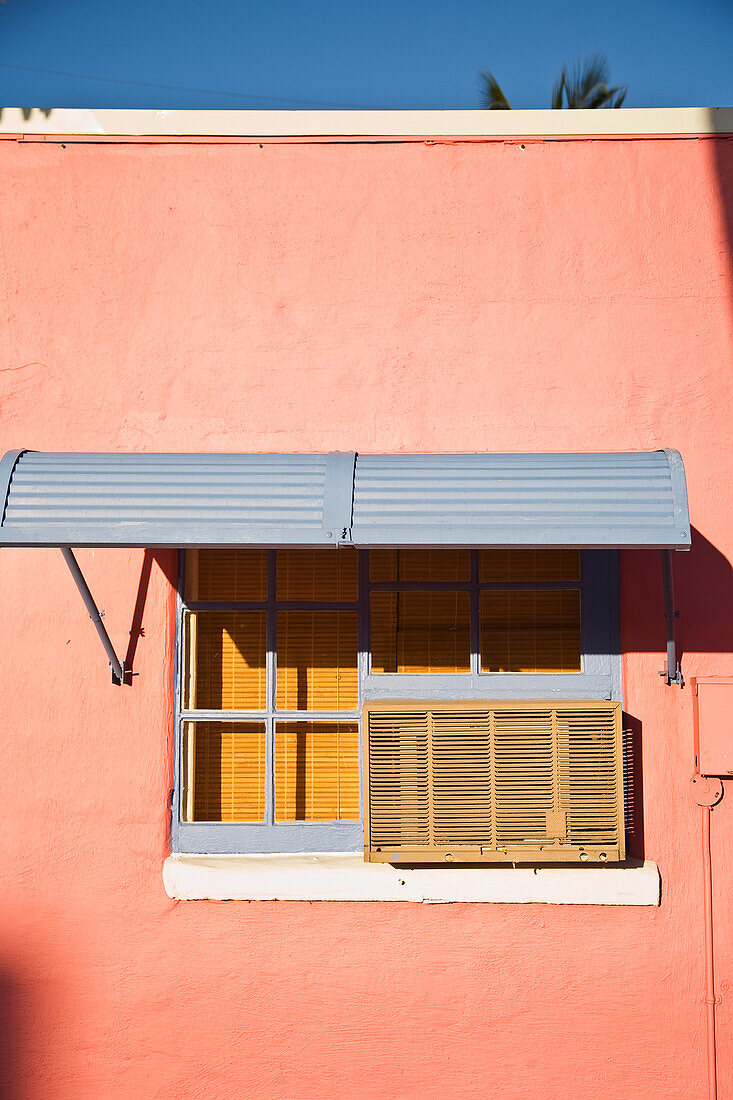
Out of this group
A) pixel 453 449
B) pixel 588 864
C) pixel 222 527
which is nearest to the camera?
pixel 222 527

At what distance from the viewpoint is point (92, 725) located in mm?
3568

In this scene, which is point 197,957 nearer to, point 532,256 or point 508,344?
point 508,344

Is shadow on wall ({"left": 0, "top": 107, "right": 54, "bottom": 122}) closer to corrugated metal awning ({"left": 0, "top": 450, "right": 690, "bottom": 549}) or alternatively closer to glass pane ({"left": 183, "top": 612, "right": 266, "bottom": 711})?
corrugated metal awning ({"left": 0, "top": 450, "right": 690, "bottom": 549})

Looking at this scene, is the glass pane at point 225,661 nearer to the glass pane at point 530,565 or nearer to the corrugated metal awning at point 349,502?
the corrugated metal awning at point 349,502

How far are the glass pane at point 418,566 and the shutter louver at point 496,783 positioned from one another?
683 millimetres

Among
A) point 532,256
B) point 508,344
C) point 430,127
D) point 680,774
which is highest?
point 430,127

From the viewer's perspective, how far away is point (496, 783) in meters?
3.24

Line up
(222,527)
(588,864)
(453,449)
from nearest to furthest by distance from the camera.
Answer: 1. (222,527)
2. (588,864)
3. (453,449)

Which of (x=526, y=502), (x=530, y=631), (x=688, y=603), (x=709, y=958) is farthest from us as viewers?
(x=530, y=631)

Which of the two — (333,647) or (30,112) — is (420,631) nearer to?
(333,647)

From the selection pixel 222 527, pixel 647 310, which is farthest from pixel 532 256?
pixel 222 527

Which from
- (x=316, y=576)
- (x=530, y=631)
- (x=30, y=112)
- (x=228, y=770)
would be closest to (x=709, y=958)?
(x=530, y=631)

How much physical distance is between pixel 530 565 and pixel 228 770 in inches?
66.3

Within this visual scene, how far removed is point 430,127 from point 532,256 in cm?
77
